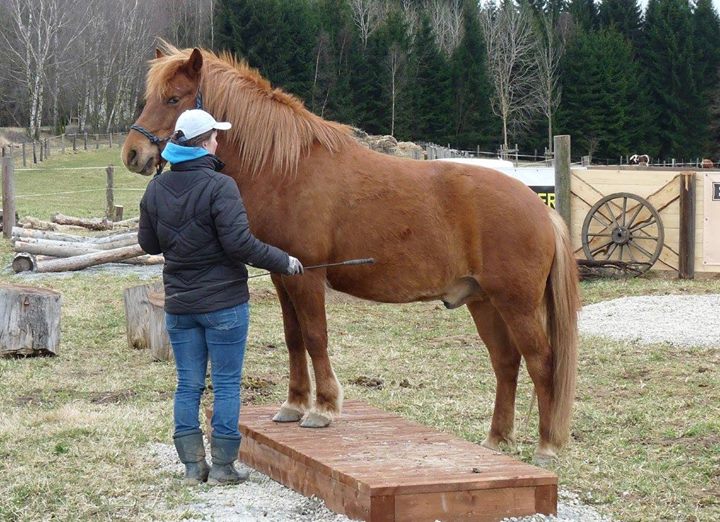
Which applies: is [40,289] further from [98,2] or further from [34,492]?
[98,2]

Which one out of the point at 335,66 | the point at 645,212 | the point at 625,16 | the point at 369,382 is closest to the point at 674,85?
the point at 625,16

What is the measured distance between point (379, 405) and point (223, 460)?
2358 mm

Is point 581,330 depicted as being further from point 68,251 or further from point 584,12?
point 584,12

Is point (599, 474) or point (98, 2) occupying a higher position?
point (98, 2)

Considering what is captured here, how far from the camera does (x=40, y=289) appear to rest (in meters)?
9.25

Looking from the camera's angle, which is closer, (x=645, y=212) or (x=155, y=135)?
(x=155, y=135)

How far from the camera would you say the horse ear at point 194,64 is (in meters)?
5.26

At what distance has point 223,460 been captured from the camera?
16.5 ft

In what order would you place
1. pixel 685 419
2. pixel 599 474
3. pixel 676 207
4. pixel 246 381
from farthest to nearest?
pixel 676 207, pixel 246 381, pixel 685 419, pixel 599 474

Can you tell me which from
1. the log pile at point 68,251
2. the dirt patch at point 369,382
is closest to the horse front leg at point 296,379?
the dirt patch at point 369,382

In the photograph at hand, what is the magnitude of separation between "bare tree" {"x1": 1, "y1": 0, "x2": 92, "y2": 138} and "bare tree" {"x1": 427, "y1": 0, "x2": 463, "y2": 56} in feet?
75.9

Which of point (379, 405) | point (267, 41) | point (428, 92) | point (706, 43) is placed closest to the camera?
point (379, 405)

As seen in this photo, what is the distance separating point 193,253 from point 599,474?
99.1 inches

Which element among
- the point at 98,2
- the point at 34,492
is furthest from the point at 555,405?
the point at 98,2
